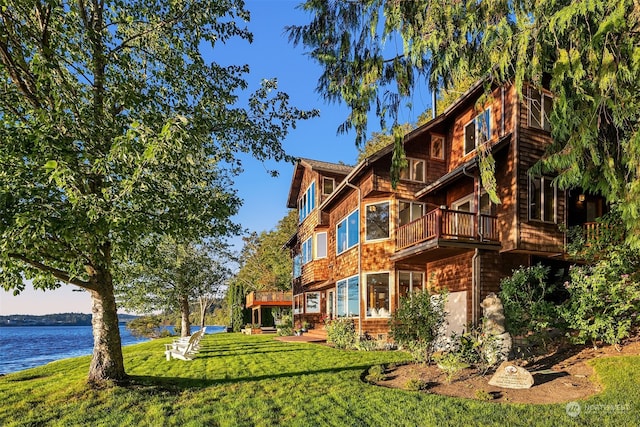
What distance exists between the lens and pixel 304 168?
78.0ft

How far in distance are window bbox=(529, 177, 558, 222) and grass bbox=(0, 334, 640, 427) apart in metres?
4.94

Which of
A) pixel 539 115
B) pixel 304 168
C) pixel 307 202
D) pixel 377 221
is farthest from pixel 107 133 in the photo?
pixel 304 168

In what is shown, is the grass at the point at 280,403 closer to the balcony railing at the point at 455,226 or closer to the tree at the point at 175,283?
the balcony railing at the point at 455,226

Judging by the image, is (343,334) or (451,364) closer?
(451,364)

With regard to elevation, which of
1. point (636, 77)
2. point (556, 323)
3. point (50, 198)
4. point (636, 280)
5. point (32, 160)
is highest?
point (636, 77)

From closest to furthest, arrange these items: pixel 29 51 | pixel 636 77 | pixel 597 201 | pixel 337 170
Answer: pixel 636 77, pixel 29 51, pixel 597 201, pixel 337 170

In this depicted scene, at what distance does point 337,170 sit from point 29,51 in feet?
47.2

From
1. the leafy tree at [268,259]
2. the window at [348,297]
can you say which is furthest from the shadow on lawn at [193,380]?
the leafy tree at [268,259]

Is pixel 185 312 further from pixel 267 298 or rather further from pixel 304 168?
pixel 304 168

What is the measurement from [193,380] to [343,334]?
7.09 metres

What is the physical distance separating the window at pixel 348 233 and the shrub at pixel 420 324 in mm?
6596

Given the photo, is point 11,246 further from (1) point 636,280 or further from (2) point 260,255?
(2) point 260,255

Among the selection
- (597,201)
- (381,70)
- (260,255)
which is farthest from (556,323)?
(260,255)

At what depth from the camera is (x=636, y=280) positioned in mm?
9234
